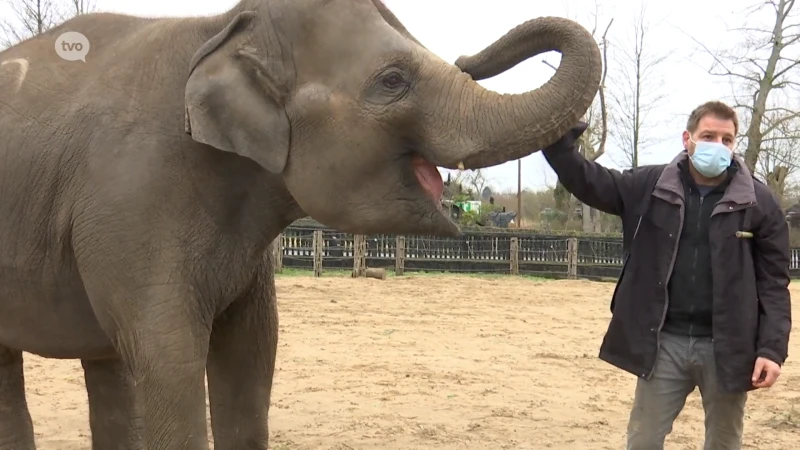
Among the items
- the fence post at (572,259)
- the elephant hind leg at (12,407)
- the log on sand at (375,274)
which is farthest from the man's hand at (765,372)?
the fence post at (572,259)

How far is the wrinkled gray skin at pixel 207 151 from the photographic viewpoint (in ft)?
7.92

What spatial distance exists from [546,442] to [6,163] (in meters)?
3.49

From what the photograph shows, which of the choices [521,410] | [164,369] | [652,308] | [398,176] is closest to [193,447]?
[164,369]

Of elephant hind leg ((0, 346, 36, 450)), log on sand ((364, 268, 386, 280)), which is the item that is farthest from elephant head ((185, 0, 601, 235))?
log on sand ((364, 268, 386, 280))

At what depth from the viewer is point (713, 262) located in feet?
10.5

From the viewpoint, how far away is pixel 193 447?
2646 mm

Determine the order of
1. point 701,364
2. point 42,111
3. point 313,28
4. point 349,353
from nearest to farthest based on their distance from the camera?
point 313,28 < point 42,111 < point 701,364 < point 349,353

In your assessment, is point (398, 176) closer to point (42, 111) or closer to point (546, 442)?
point (42, 111)

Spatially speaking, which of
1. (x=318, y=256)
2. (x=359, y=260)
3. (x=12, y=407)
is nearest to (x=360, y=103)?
(x=12, y=407)

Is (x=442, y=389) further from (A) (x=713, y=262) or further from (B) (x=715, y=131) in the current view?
(B) (x=715, y=131)

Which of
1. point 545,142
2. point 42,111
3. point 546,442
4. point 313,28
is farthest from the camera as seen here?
point 546,442

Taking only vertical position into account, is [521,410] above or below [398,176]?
below

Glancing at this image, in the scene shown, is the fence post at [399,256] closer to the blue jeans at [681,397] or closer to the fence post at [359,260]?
the fence post at [359,260]

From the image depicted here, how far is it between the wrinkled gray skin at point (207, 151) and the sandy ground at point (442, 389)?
2351 millimetres
